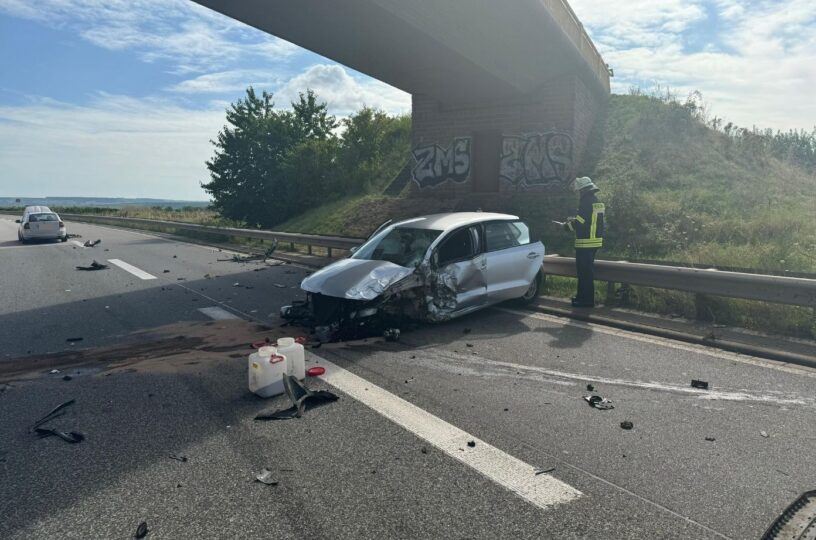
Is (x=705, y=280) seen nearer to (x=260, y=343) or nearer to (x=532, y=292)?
(x=532, y=292)

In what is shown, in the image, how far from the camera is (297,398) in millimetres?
4414

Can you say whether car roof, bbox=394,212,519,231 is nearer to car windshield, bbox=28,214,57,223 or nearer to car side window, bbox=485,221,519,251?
car side window, bbox=485,221,519,251

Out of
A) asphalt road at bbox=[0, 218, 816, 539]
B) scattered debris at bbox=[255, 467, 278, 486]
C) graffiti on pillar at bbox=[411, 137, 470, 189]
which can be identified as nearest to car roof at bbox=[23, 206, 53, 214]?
graffiti on pillar at bbox=[411, 137, 470, 189]

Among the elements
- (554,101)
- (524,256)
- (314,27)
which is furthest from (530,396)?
(554,101)

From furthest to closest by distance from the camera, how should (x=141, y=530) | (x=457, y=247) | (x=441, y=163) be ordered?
1. (x=441, y=163)
2. (x=457, y=247)
3. (x=141, y=530)

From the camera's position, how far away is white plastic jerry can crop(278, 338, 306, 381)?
482cm

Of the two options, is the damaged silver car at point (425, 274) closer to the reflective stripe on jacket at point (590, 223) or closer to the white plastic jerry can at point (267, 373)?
the reflective stripe on jacket at point (590, 223)

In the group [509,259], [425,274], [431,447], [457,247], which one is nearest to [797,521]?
[431,447]

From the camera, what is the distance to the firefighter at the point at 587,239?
8.12 meters

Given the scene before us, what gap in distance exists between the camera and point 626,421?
3.99m

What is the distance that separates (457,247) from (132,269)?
991 cm

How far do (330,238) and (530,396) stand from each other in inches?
415

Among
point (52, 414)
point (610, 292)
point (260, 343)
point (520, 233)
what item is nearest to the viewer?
point (52, 414)

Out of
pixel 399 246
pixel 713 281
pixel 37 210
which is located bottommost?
pixel 713 281
